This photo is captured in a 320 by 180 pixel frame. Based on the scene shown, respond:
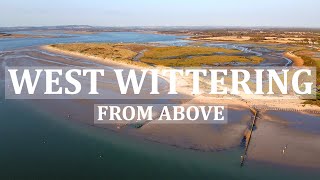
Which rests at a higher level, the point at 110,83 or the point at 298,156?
the point at 110,83

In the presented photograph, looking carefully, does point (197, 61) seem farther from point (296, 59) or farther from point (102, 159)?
point (102, 159)

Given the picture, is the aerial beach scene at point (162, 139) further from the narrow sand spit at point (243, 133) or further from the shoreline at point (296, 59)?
the shoreline at point (296, 59)

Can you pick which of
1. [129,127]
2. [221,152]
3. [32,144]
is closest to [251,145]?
[221,152]

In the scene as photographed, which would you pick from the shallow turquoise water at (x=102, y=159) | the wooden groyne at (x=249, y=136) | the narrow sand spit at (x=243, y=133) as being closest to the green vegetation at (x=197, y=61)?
the narrow sand spit at (x=243, y=133)

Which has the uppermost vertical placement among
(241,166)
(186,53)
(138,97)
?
(186,53)

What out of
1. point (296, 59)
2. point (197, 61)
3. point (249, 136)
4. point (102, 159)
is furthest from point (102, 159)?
point (296, 59)

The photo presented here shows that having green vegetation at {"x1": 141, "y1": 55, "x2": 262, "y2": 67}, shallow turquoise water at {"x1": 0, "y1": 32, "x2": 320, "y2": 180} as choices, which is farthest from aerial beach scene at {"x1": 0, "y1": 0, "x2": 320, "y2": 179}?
green vegetation at {"x1": 141, "y1": 55, "x2": 262, "y2": 67}

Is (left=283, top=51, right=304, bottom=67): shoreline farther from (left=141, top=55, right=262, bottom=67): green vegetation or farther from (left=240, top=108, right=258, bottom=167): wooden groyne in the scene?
(left=240, top=108, right=258, bottom=167): wooden groyne

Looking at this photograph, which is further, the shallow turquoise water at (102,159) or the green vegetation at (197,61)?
the green vegetation at (197,61)

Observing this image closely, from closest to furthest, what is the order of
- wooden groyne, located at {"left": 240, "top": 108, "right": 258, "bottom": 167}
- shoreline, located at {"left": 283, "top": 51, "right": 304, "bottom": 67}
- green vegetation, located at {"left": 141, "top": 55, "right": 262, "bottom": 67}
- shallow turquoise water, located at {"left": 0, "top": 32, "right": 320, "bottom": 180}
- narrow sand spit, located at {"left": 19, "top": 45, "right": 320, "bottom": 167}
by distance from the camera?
shallow turquoise water, located at {"left": 0, "top": 32, "right": 320, "bottom": 180} → wooden groyne, located at {"left": 240, "top": 108, "right": 258, "bottom": 167} → narrow sand spit, located at {"left": 19, "top": 45, "right": 320, "bottom": 167} → green vegetation, located at {"left": 141, "top": 55, "right": 262, "bottom": 67} → shoreline, located at {"left": 283, "top": 51, "right": 304, "bottom": 67}

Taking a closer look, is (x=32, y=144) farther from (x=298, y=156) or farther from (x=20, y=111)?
(x=298, y=156)

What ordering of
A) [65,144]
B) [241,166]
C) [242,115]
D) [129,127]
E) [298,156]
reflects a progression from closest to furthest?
[241,166], [298,156], [65,144], [129,127], [242,115]
